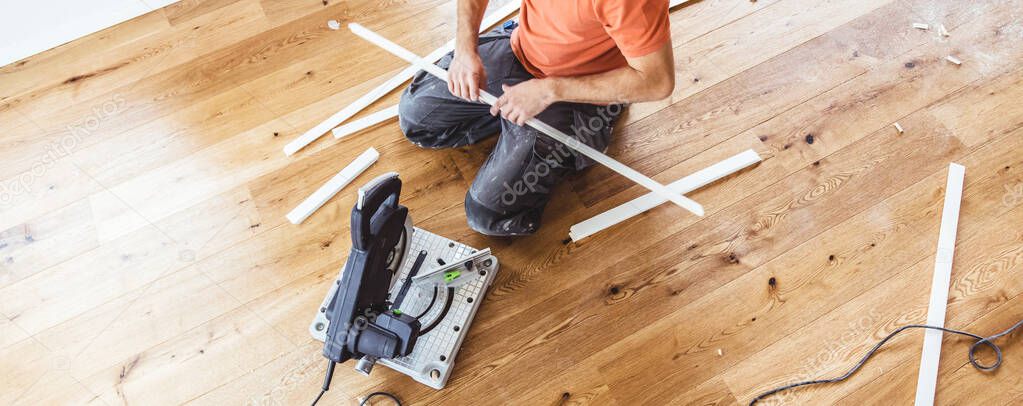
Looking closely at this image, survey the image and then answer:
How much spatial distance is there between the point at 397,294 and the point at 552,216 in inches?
19.7

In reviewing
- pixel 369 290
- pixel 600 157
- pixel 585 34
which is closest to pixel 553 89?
pixel 585 34

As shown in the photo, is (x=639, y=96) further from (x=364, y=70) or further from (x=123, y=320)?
(x=123, y=320)

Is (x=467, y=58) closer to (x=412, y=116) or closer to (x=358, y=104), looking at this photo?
(x=412, y=116)

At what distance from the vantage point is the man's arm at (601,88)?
124 centimetres

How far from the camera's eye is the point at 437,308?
1563 mm

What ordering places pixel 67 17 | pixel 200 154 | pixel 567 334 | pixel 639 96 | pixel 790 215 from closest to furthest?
1. pixel 639 96
2. pixel 567 334
3. pixel 790 215
4. pixel 200 154
5. pixel 67 17

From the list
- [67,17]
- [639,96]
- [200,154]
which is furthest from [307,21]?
[639,96]

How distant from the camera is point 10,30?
1.96m

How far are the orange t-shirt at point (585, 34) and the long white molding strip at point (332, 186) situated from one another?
1.90 ft

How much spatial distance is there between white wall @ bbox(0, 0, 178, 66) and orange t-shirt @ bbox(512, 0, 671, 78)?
4.76 ft

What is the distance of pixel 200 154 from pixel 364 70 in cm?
58

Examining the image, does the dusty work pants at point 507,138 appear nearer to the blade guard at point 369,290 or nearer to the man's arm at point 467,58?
the man's arm at point 467,58

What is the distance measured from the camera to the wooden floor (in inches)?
62.4

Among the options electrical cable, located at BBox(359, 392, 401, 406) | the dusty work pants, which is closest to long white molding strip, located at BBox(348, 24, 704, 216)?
the dusty work pants
